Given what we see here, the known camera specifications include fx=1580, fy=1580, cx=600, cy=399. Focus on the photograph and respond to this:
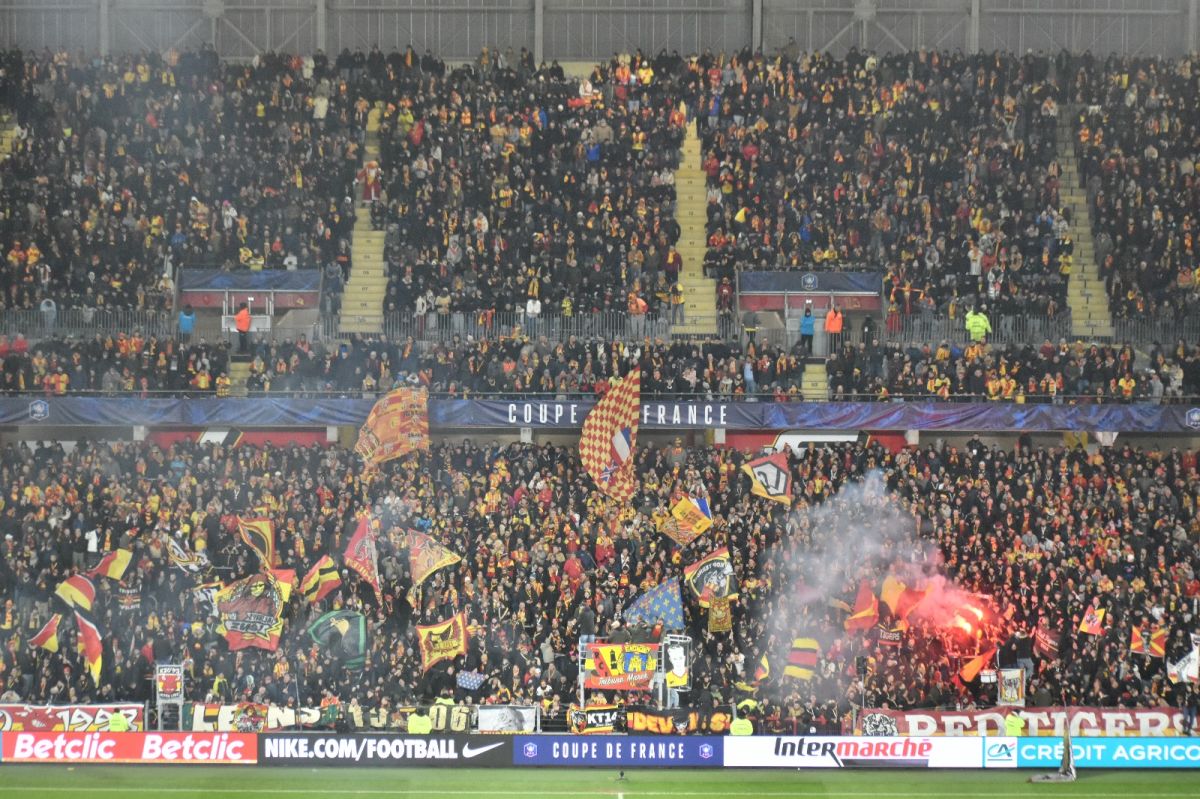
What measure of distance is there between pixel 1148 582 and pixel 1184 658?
2.47m

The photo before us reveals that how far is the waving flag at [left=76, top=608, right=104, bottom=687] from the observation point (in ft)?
107

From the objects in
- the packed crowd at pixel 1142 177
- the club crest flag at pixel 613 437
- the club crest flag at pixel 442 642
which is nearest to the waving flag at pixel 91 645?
the club crest flag at pixel 442 642

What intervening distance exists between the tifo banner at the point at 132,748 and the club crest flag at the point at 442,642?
389 centimetres

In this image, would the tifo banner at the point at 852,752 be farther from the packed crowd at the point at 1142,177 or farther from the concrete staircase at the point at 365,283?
the concrete staircase at the point at 365,283

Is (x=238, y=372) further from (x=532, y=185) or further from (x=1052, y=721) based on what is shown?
(x=1052, y=721)

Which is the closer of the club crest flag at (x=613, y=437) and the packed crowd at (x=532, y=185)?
the club crest flag at (x=613, y=437)

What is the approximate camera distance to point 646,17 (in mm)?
49344

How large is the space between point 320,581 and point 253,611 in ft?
5.04

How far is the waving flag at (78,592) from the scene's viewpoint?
111ft

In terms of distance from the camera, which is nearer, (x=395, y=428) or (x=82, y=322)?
(x=395, y=428)

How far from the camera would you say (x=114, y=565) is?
113 ft

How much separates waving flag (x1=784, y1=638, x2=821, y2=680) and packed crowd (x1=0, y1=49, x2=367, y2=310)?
17.4 meters

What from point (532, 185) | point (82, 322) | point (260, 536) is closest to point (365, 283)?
point (532, 185)

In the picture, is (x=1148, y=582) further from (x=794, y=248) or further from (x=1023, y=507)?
(x=794, y=248)
